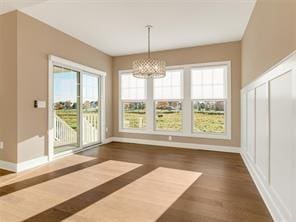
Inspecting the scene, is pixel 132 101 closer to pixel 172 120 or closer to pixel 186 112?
pixel 172 120

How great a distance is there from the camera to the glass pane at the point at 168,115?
5602 mm

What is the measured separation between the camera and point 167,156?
452 centimetres

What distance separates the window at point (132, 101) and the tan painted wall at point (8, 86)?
3312mm

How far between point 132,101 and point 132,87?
0.46 m

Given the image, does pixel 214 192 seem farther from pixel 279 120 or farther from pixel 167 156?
pixel 167 156

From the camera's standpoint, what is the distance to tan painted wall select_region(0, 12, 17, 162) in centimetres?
343

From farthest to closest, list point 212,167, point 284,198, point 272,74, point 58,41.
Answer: point 58,41
point 212,167
point 272,74
point 284,198

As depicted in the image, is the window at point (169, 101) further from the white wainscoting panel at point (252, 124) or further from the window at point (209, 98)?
the white wainscoting panel at point (252, 124)

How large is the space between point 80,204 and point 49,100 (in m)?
2.53

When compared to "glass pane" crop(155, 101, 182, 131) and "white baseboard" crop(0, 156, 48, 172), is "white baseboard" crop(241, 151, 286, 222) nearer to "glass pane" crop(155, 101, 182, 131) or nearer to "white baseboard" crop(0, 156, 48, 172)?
"glass pane" crop(155, 101, 182, 131)

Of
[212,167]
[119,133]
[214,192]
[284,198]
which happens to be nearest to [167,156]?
[212,167]

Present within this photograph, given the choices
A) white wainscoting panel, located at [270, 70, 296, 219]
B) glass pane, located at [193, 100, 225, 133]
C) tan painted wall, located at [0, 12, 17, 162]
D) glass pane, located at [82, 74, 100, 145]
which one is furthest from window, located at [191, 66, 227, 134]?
tan painted wall, located at [0, 12, 17, 162]

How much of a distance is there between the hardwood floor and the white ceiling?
9.52 feet

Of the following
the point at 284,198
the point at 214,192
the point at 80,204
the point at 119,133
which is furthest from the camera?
the point at 119,133
